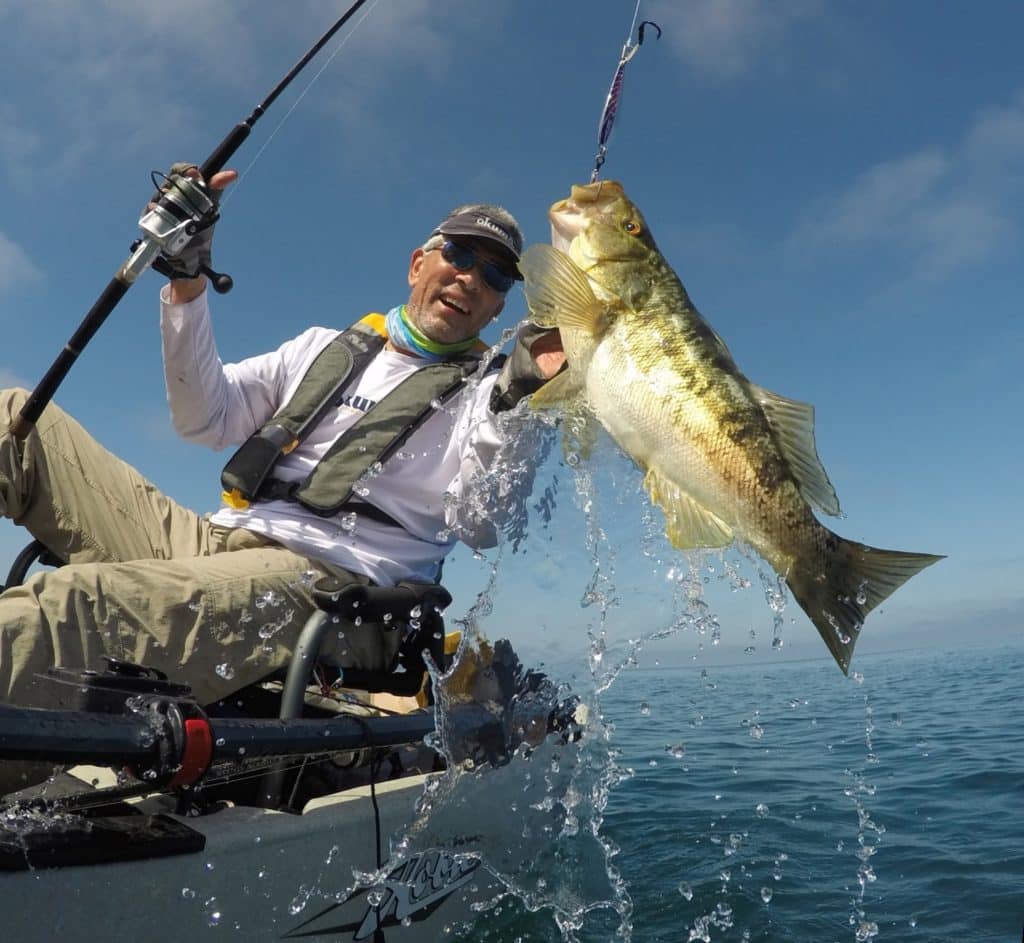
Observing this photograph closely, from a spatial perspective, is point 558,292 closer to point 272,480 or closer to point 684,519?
point 684,519

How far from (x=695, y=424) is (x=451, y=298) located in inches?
80.0

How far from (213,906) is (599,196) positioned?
2.70m

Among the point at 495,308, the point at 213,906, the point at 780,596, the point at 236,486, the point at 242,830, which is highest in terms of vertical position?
the point at 495,308

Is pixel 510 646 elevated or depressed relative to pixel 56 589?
depressed

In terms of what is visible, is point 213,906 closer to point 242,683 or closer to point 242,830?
point 242,830

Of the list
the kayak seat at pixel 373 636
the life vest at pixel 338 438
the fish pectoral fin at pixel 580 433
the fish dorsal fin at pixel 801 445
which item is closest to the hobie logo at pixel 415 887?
the kayak seat at pixel 373 636

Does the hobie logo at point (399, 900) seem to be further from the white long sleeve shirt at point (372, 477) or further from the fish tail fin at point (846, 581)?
the fish tail fin at point (846, 581)

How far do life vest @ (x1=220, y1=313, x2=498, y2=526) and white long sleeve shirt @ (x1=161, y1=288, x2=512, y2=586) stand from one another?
4 cm

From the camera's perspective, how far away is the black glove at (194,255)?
328cm

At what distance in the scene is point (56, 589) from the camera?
8.44 feet

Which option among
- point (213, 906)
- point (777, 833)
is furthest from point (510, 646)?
point (777, 833)

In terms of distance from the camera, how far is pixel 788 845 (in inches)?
193

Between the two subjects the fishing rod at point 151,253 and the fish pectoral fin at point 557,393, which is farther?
the fishing rod at point 151,253

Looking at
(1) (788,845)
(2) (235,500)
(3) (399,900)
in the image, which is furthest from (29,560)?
(1) (788,845)
